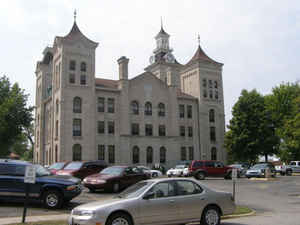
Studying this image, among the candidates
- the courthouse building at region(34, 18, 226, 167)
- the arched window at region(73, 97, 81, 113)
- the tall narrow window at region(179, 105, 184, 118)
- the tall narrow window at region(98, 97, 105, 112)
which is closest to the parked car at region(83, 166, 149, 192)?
Result: the courthouse building at region(34, 18, 226, 167)

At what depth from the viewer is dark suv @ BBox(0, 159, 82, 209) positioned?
45.7 feet

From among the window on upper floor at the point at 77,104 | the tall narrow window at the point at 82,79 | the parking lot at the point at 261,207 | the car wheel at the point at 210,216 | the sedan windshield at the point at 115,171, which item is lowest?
the parking lot at the point at 261,207

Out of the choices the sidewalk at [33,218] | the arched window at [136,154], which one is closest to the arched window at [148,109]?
the arched window at [136,154]

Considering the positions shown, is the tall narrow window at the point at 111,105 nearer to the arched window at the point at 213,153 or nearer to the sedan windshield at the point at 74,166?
the arched window at the point at 213,153

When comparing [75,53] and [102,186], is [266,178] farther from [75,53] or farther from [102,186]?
[75,53]

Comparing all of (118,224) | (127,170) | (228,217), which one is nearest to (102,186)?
(127,170)

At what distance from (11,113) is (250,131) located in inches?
1297

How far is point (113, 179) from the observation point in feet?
64.9

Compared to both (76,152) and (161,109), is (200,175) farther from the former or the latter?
(161,109)

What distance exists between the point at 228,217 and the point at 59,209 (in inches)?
256

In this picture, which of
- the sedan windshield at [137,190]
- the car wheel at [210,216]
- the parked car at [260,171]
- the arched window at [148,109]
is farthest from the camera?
the arched window at [148,109]

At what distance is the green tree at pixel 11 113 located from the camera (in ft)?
145

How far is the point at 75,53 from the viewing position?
49.8 meters

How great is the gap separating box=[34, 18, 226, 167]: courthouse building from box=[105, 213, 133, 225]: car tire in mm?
38378
